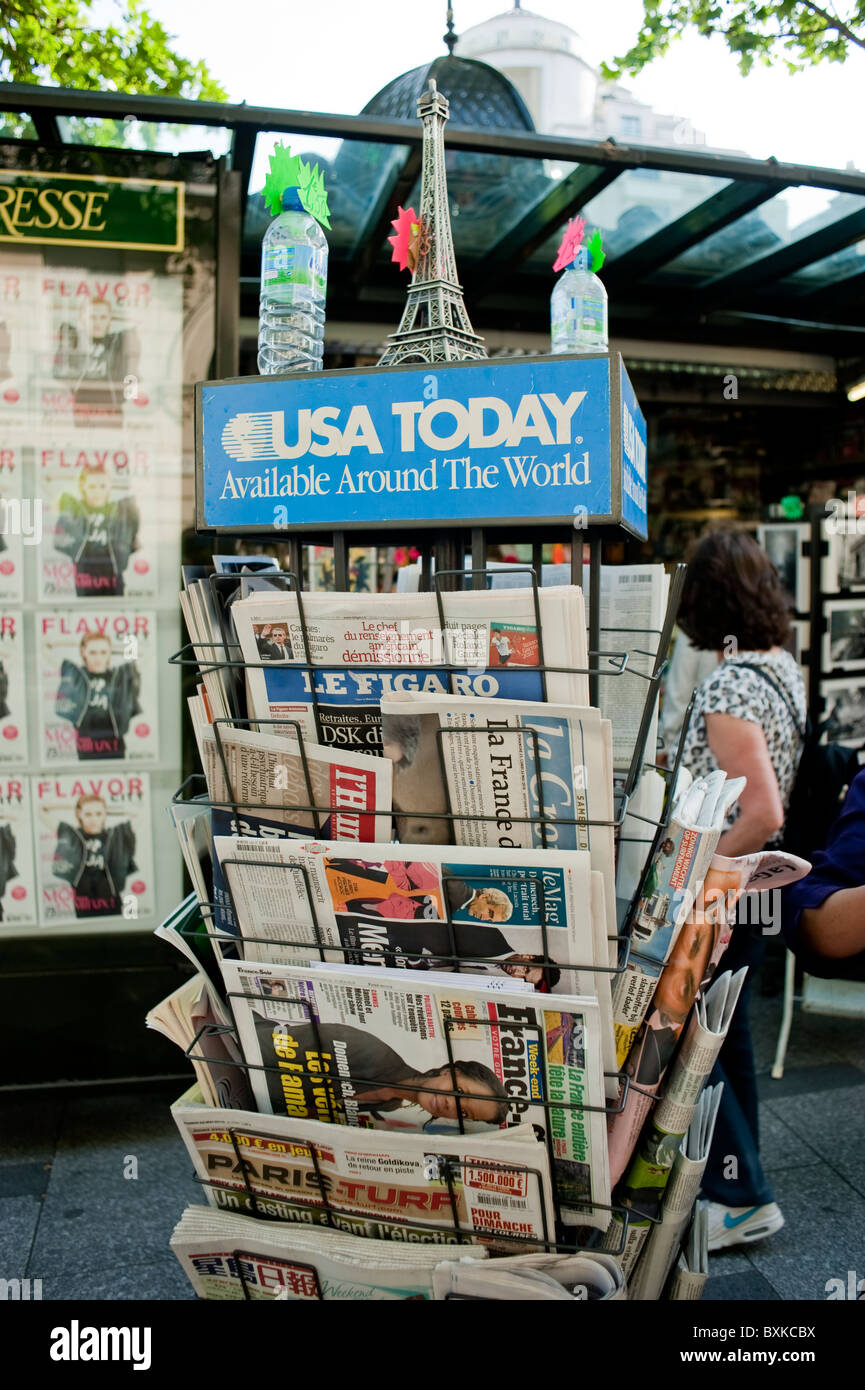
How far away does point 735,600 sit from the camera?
90.0 inches

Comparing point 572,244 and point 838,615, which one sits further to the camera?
point 838,615

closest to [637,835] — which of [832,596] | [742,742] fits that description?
[742,742]

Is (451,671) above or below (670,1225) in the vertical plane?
above

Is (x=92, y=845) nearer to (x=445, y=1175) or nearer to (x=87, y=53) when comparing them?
(x=445, y=1175)

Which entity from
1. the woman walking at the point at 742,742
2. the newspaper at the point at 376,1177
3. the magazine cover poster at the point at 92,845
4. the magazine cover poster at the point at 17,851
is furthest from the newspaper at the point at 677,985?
the magazine cover poster at the point at 17,851

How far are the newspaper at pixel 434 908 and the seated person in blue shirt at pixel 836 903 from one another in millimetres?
536

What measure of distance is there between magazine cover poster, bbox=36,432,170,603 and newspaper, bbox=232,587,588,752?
65.5 inches

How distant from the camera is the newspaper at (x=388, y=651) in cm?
89

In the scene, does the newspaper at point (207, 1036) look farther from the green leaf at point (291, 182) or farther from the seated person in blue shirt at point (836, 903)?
the green leaf at point (291, 182)

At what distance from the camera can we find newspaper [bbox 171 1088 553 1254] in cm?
94

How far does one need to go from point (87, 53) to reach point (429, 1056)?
12.7ft

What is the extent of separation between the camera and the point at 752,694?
7.06 ft

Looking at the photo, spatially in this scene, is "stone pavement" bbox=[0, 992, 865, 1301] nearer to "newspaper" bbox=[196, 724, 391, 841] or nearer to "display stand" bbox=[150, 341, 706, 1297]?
"display stand" bbox=[150, 341, 706, 1297]

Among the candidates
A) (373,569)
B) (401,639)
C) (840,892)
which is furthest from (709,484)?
(401,639)
